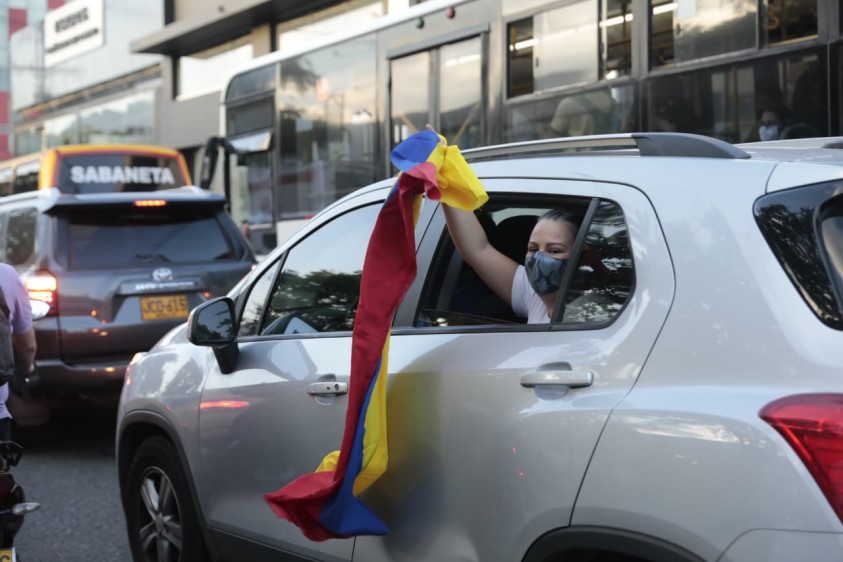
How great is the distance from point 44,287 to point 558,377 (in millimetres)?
5810

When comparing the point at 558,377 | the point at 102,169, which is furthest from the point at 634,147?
the point at 102,169

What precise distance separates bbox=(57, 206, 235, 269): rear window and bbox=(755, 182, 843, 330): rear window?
626cm

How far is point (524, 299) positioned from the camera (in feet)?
10.1

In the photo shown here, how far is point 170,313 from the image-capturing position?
25.3 ft

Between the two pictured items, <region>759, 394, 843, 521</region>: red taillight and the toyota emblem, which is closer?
<region>759, 394, 843, 521</region>: red taillight

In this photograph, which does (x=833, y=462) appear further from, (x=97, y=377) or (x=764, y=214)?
(x=97, y=377)

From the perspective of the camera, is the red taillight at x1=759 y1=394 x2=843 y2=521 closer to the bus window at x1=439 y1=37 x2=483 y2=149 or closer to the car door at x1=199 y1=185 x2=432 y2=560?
the car door at x1=199 y1=185 x2=432 y2=560

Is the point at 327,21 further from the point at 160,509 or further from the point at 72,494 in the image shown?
the point at 160,509

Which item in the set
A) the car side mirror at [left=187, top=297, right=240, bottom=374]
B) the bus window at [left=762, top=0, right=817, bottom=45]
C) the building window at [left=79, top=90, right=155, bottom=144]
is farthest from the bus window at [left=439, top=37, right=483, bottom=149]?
the building window at [left=79, top=90, right=155, bottom=144]

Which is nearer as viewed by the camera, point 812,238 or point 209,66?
point 812,238

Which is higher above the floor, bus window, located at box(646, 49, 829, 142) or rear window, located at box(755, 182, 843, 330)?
bus window, located at box(646, 49, 829, 142)

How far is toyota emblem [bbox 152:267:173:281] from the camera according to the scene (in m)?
7.74

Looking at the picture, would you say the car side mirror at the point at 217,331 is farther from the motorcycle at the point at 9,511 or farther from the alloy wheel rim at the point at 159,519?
the motorcycle at the point at 9,511

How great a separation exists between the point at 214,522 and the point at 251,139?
9.58 metres
